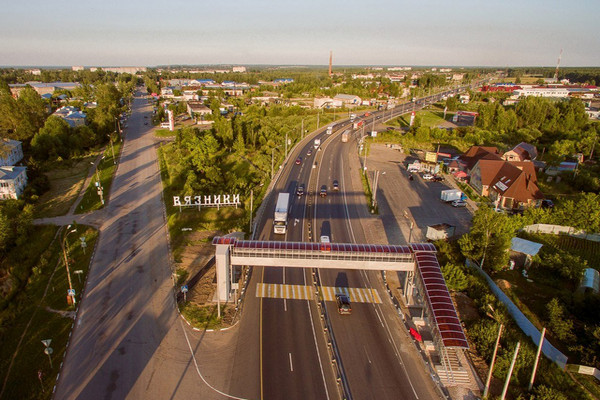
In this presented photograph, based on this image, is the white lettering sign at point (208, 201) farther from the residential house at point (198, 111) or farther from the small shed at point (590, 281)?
the residential house at point (198, 111)

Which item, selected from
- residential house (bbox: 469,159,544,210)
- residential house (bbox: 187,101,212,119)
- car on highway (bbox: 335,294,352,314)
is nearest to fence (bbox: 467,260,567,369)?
car on highway (bbox: 335,294,352,314)

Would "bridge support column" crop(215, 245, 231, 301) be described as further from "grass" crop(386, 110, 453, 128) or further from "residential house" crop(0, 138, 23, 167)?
"grass" crop(386, 110, 453, 128)

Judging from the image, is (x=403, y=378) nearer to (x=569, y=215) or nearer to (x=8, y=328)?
(x=8, y=328)

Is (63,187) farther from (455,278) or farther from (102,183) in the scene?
(455,278)

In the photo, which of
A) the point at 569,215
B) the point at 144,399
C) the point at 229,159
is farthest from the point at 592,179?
the point at 144,399

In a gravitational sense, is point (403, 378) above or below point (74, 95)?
below

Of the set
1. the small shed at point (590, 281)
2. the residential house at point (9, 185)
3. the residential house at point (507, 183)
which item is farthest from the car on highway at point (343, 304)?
the residential house at point (9, 185)
